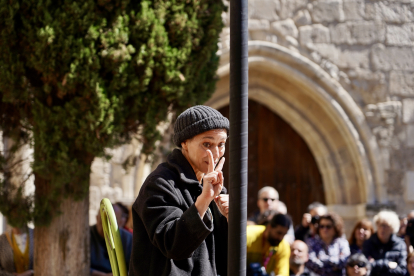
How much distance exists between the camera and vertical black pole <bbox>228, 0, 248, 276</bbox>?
1.48m

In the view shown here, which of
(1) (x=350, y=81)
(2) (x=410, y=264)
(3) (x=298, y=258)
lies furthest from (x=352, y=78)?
(3) (x=298, y=258)

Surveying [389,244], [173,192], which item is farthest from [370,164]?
[173,192]

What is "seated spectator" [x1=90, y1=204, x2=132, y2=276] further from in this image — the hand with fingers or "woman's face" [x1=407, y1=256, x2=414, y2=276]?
the hand with fingers

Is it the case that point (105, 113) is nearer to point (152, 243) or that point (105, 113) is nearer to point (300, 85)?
point (152, 243)

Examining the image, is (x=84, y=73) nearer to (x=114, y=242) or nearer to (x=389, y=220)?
(x=114, y=242)

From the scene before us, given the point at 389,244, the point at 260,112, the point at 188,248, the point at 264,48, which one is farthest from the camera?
the point at 260,112

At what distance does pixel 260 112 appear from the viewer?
8.11 m

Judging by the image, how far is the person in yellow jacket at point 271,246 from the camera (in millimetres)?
3810

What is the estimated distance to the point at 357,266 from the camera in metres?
4.35

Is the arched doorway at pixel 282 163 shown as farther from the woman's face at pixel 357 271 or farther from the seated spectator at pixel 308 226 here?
the woman's face at pixel 357 271

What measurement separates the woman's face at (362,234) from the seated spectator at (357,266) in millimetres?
915

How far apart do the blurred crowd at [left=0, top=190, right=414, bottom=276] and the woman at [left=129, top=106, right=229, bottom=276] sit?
200 cm

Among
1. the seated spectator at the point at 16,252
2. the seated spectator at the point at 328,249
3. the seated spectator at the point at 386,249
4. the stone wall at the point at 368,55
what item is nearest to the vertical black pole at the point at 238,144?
the seated spectator at the point at 16,252

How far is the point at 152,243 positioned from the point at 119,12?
216cm
